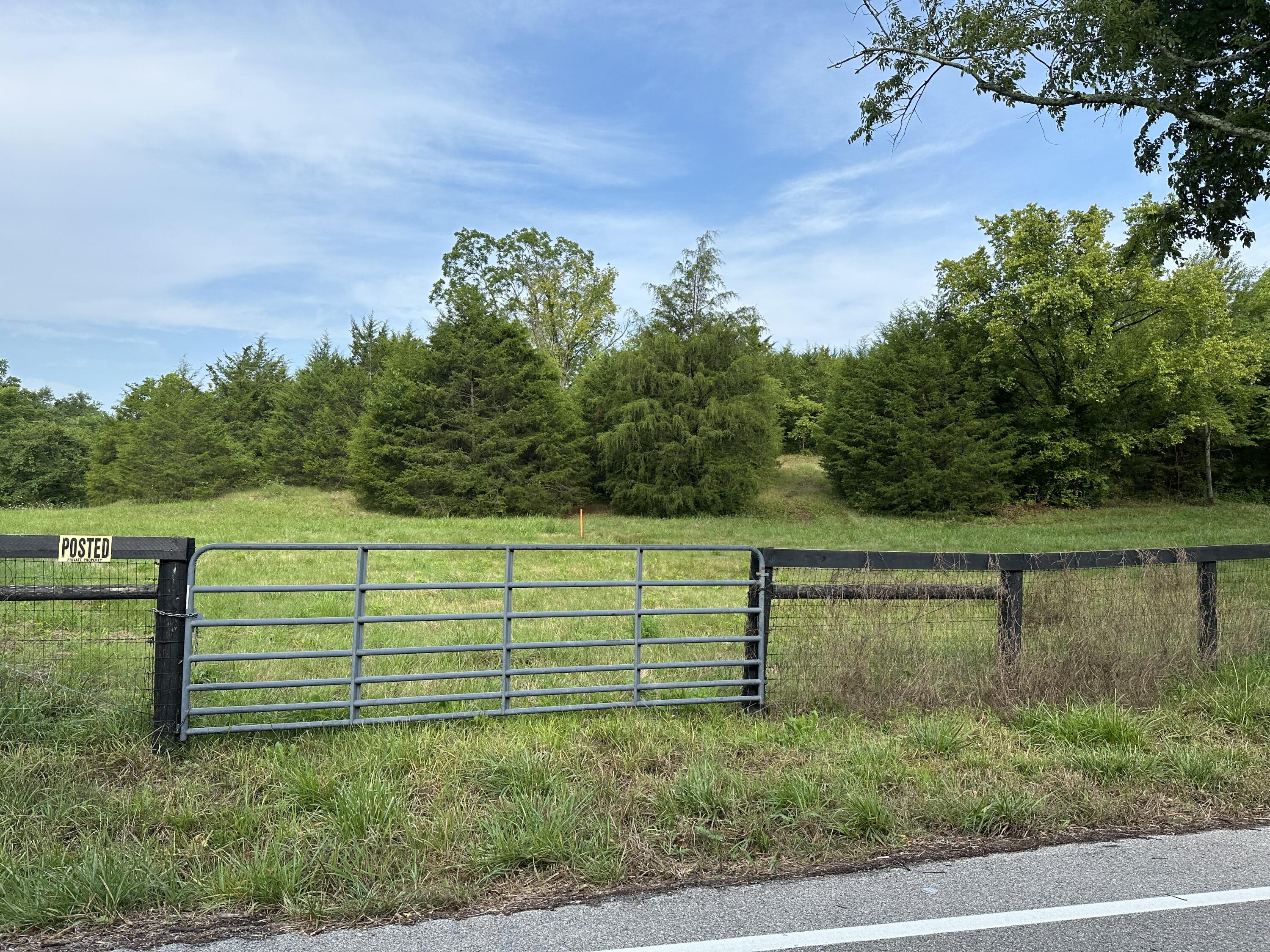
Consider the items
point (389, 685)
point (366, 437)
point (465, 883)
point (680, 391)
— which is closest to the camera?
point (465, 883)

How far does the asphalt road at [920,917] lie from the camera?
10.0ft

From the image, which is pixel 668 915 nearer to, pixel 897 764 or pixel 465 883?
pixel 465 883

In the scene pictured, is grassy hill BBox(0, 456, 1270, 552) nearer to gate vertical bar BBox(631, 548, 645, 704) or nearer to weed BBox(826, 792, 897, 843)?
gate vertical bar BBox(631, 548, 645, 704)

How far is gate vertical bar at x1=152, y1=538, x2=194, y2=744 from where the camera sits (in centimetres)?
492

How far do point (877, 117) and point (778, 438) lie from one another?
20.7 metres

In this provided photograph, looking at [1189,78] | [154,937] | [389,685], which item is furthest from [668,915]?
[1189,78]

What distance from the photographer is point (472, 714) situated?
5.48 m

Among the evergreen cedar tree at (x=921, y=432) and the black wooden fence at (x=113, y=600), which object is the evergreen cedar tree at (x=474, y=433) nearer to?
the evergreen cedar tree at (x=921, y=432)

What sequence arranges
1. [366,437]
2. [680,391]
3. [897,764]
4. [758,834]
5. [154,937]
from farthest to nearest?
[366,437]
[680,391]
[897,764]
[758,834]
[154,937]

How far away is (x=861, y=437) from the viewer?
34781 mm

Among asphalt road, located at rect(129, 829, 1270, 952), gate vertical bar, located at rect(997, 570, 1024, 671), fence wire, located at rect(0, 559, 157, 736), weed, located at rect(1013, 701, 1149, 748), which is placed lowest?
asphalt road, located at rect(129, 829, 1270, 952)

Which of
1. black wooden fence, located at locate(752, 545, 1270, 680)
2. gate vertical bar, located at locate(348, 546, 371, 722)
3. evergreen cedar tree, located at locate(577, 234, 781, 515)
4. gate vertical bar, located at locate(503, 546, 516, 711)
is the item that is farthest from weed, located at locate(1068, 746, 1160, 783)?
evergreen cedar tree, located at locate(577, 234, 781, 515)

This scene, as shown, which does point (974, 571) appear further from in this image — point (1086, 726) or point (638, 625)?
point (638, 625)

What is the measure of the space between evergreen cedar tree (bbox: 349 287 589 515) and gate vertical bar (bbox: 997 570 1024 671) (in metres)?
29.5
